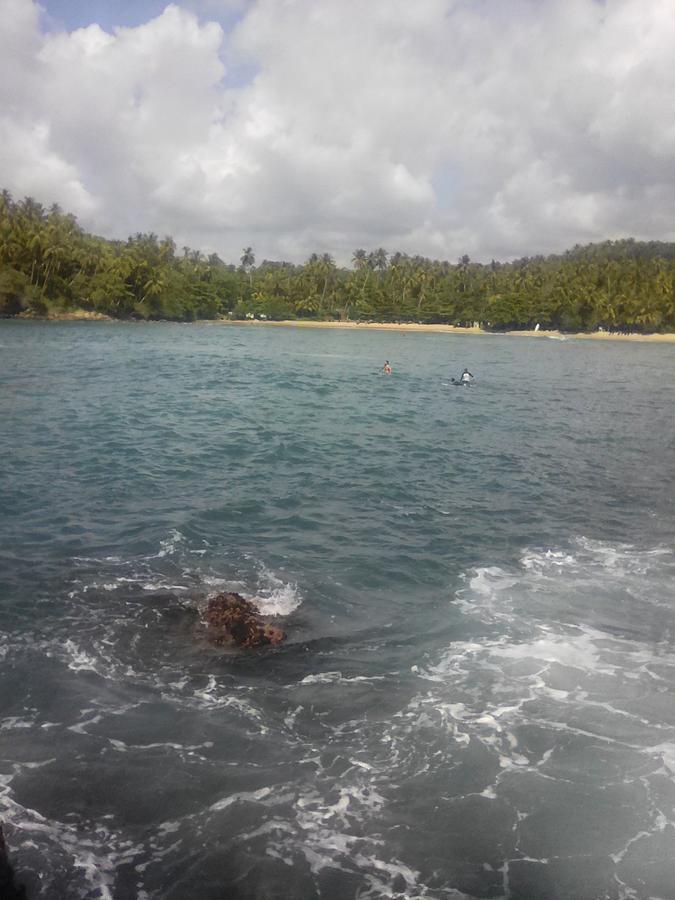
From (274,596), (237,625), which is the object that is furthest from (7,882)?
(274,596)

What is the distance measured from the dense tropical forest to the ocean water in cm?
11132

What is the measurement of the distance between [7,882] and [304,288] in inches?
6691

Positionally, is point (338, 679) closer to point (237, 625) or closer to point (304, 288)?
point (237, 625)

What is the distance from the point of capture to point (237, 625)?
35.5ft

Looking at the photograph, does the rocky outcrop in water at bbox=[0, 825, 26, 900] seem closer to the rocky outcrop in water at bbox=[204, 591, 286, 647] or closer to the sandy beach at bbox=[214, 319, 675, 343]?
the rocky outcrop in water at bbox=[204, 591, 286, 647]

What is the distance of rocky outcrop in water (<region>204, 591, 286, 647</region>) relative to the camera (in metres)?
10.6

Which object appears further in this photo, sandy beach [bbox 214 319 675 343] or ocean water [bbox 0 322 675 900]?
A: sandy beach [bbox 214 319 675 343]

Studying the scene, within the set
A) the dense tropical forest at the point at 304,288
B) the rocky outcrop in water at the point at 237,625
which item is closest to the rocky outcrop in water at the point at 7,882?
the rocky outcrop in water at the point at 237,625

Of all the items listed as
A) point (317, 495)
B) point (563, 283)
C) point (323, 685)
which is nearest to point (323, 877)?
point (323, 685)

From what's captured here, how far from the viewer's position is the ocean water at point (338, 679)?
6.93 meters

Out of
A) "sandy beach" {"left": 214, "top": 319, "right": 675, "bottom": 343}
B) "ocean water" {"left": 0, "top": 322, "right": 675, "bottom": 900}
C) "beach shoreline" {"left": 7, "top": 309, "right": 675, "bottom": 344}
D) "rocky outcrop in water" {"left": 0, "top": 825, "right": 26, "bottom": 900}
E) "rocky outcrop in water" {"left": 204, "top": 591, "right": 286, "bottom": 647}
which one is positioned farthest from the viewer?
"sandy beach" {"left": 214, "top": 319, "right": 675, "bottom": 343}

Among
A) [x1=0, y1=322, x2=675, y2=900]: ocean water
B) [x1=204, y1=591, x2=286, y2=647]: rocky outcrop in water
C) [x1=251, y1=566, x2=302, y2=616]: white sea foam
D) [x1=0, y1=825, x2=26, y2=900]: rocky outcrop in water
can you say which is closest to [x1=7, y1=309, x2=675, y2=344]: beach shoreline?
[x1=0, y1=322, x2=675, y2=900]: ocean water

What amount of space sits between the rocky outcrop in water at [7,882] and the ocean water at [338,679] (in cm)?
24

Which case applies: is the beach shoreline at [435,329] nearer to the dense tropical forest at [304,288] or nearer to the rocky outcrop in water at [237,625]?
the dense tropical forest at [304,288]
